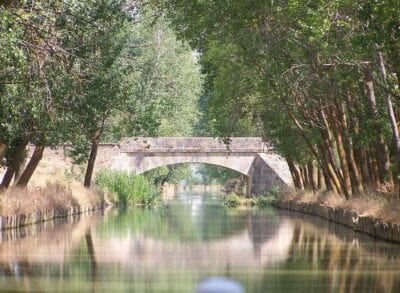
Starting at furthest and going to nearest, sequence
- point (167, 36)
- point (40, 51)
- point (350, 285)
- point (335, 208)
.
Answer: point (167, 36) → point (335, 208) → point (40, 51) → point (350, 285)

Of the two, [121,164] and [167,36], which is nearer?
[121,164]

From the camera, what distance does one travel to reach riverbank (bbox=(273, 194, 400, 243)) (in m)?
26.3

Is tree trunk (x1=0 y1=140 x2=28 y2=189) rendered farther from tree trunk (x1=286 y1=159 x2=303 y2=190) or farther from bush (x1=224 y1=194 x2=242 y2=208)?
bush (x1=224 y1=194 x2=242 y2=208)

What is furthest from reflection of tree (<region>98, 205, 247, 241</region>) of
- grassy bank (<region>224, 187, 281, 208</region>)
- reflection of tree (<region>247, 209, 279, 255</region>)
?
grassy bank (<region>224, 187, 281, 208</region>)

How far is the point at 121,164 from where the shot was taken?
72.1 metres

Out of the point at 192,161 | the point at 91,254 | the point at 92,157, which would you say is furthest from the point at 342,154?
the point at 192,161

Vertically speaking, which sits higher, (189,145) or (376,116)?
(189,145)

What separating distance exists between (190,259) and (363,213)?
36.4 feet

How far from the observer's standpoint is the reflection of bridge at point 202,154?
73.7m

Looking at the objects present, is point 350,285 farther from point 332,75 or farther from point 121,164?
point 121,164

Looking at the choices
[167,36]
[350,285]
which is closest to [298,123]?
[350,285]

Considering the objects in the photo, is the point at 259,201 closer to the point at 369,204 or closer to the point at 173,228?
the point at 173,228

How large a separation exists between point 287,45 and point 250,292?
19656 mm

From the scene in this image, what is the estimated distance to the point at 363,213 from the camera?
1244 inches
